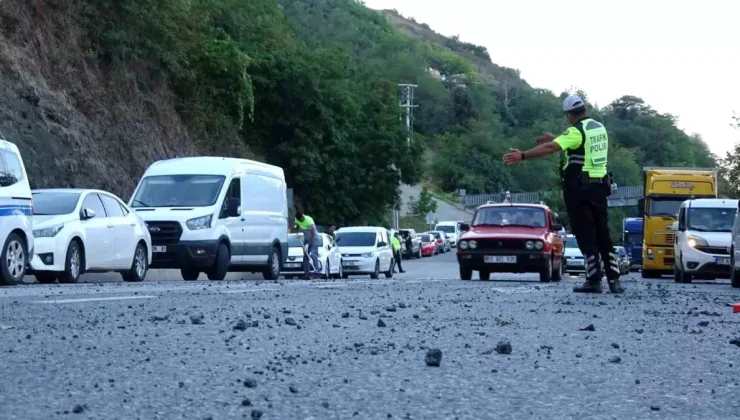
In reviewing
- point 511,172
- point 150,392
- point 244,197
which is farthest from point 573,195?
point 511,172

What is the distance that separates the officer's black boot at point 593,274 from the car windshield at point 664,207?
77.9 ft

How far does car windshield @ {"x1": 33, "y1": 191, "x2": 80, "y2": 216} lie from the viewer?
20812mm

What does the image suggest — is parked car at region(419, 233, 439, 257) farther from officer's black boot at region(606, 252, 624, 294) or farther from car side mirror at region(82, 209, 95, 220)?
officer's black boot at region(606, 252, 624, 294)

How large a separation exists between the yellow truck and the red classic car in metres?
11.4

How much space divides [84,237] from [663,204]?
21.4 meters

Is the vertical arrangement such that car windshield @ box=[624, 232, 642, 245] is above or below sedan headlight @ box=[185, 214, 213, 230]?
below

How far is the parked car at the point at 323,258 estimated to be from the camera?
3662 cm

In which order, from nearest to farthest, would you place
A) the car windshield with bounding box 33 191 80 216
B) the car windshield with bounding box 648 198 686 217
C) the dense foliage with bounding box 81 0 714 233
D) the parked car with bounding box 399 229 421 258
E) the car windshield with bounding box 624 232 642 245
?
the car windshield with bounding box 33 191 80 216 → the car windshield with bounding box 648 198 686 217 → the dense foliage with bounding box 81 0 714 233 → the car windshield with bounding box 624 232 642 245 → the parked car with bounding box 399 229 421 258

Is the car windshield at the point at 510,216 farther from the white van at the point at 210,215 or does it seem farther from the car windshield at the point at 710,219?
the car windshield at the point at 710,219

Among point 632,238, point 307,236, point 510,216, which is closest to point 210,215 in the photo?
point 510,216

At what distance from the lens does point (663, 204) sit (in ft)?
124

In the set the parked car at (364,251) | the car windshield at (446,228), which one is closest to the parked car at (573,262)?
the parked car at (364,251)

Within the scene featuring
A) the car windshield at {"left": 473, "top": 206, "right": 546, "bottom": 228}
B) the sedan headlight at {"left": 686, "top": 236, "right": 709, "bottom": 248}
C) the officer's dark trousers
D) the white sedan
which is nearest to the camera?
the officer's dark trousers

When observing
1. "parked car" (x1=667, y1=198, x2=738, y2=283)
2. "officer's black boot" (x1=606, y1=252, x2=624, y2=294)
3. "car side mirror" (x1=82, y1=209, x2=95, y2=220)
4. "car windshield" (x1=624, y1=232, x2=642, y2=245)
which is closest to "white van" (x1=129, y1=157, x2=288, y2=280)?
"car side mirror" (x1=82, y1=209, x2=95, y2=220)
